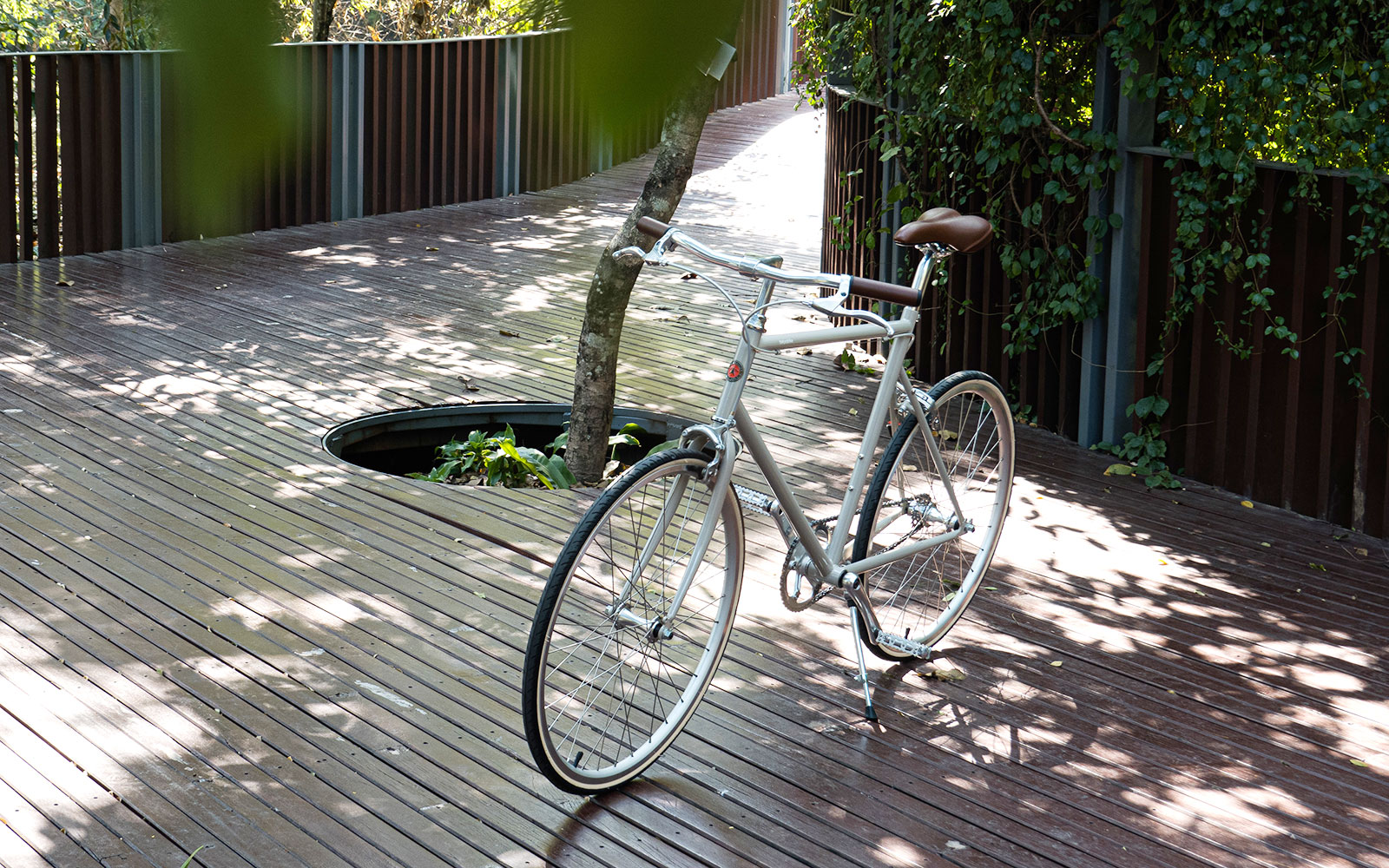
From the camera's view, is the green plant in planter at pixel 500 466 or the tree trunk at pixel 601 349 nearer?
the tree trunk at pixel 601 349

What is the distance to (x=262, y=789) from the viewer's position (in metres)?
2.89

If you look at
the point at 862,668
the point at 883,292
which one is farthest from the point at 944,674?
the point at 883,292

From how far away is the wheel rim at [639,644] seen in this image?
9.42 feet

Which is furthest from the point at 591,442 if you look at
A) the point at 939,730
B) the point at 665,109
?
the point at 665,109

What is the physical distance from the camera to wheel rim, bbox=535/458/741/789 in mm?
2871

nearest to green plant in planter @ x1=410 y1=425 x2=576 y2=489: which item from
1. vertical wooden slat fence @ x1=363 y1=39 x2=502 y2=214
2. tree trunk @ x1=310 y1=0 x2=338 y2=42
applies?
vertical wooden slat fence @ x1=363 y1=39 x2=502 y2=214

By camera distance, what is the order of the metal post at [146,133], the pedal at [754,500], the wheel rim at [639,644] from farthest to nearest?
1. the pedal at [754,500]
2. the wheel rim at [639,644]
3. the metal post at [146,133]

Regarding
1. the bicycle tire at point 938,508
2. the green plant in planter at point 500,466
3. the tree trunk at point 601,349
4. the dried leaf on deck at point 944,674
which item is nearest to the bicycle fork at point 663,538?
the bicycle tire at point 938,508

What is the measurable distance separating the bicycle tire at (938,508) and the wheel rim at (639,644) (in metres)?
0.41

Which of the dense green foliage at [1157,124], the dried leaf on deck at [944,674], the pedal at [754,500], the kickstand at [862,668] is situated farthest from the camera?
the dense green foliage at [1157,124]

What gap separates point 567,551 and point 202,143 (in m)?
2.20

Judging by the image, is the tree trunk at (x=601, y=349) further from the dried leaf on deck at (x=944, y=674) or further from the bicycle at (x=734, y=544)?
the dried leaf on deck at (x=944, y=674)

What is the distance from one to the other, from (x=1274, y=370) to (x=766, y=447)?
2.74 metres

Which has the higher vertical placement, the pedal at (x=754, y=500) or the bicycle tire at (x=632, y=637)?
the pedal at (x=754, y=500)
